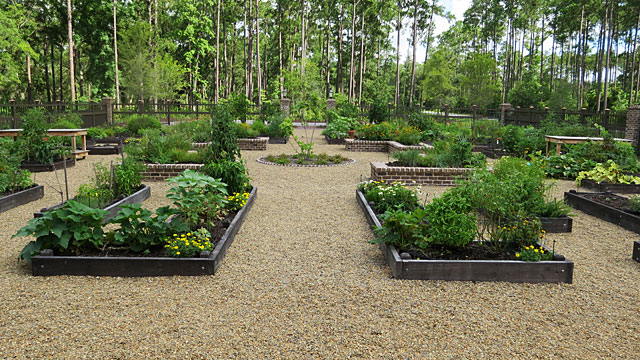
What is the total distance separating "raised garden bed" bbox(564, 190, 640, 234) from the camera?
623 centimetres

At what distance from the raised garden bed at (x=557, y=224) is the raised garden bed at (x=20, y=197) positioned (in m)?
8.08

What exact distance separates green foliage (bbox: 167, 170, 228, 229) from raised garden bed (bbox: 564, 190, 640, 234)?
5.73 meters

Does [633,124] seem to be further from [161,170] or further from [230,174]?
[161,170]

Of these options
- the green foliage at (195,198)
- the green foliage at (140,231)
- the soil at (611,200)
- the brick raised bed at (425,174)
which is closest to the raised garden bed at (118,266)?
the green foliage at (140,231)

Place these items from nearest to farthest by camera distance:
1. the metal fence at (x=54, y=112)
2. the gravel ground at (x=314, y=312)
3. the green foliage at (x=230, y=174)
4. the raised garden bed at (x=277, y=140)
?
the gravel ground at (x=314, y=312) → the green foliage at (x=230, y=174) → the metal fence at (x=54, y=112) → the raised garden bed at (x=277, y=140)

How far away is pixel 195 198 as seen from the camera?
16.8 ft

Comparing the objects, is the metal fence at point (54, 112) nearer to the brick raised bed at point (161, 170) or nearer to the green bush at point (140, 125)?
the green bush at point (140, 125)

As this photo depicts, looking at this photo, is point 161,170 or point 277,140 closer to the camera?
point 161,170

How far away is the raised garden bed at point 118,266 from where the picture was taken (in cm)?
420

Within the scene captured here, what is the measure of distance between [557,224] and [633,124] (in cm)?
1351

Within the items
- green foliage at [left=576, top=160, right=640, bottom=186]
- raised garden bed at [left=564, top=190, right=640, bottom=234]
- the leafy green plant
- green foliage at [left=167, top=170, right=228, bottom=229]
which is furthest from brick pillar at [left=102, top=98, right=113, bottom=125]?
the leafy green plant

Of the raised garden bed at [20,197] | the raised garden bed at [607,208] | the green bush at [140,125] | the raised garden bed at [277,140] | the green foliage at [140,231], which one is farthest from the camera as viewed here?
the raised garden bed at [277,140]

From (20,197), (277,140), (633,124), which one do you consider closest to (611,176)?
(633,124)

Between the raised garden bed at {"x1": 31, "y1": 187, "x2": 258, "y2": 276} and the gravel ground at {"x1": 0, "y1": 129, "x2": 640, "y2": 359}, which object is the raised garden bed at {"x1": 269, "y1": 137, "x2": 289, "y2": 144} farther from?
the raised garden bed at {"x1": 31, "y1": 187, "x2": 258, "y2": 276}
